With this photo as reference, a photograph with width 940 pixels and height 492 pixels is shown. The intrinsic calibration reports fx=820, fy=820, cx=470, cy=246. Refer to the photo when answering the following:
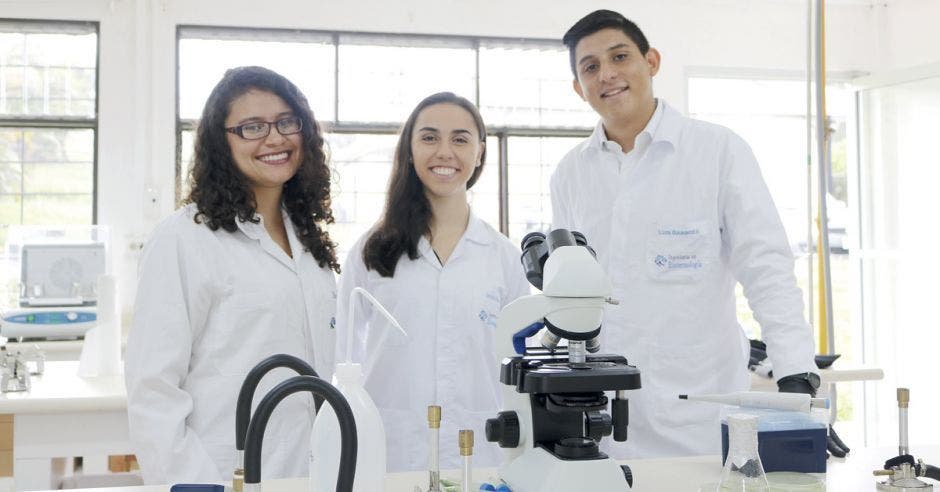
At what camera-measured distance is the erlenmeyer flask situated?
1076 mm

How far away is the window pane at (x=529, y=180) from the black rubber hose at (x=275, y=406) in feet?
15.7

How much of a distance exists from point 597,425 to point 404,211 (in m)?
1.12

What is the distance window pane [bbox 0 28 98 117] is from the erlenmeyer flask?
4.96m

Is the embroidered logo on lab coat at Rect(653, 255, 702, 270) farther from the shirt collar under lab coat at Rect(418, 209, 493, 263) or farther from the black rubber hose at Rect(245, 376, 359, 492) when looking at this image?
the black rubber hose at Rect(245, 376, 359, 492)

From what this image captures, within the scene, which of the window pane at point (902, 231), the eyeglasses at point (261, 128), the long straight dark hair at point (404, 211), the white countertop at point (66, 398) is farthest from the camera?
the window pane at point (902, 231)

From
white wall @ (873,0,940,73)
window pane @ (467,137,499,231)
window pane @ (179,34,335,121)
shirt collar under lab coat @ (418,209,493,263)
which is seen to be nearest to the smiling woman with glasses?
shirt collar under lab coat @ (418,209,493,263)

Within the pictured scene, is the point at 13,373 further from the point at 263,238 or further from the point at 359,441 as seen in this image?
the point at 359,441

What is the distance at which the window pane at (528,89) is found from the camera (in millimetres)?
5633

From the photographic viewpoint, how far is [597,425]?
1.12 meters

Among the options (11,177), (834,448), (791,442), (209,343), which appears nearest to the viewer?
(791,442)

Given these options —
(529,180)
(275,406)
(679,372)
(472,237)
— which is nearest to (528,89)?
(529,180)

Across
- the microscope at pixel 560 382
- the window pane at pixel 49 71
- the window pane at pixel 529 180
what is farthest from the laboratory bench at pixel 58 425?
the window pane at pixel 529 180

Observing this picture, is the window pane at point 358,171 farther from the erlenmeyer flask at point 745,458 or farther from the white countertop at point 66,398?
the erlenmeyer flask at point 745,458

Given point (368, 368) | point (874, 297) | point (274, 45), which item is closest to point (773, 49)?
point (874, 297)
